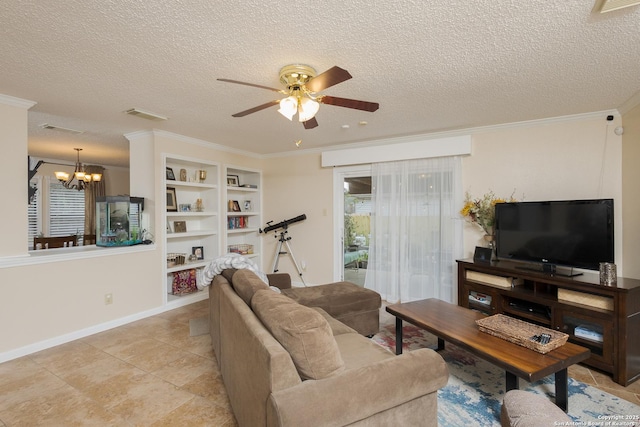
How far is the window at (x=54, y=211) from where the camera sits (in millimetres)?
5570

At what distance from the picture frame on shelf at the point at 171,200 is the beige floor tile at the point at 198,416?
2.90 m

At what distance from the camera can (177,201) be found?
4.54 meters

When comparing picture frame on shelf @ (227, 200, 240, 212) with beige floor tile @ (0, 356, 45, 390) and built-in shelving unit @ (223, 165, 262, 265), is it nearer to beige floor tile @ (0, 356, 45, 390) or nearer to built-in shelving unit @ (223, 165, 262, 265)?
built-in shelving unit @ (223, 165, 262, 265)

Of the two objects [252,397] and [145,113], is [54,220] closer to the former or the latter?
[145,113]

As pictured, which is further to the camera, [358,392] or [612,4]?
[612,4]

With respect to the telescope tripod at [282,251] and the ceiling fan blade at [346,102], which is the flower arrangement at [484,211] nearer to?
the ceiling fan blade at [346,102]

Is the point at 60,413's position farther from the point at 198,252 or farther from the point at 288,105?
the point at 198,252

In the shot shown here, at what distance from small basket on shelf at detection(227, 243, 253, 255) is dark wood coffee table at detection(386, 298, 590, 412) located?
3.40 metres

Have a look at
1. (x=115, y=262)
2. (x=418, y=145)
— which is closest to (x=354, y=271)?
(x=418, y=145)

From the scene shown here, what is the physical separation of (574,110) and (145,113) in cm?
438

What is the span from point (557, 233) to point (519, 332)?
4.63ft

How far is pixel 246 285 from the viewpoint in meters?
2.03

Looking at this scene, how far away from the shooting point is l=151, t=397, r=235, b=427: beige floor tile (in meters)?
1.83

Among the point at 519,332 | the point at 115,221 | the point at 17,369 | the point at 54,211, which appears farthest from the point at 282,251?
the point at 54,211
